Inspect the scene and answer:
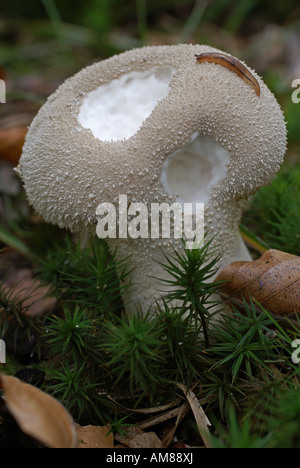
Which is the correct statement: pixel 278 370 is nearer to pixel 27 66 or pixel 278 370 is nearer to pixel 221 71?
pixel 221 71

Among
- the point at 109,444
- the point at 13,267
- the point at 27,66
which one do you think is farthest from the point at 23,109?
the point at 109,444

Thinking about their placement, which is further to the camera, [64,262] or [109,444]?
[64,262]

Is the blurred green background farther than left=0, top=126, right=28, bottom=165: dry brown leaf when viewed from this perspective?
Yes

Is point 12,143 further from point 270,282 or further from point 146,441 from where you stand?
point 146,441

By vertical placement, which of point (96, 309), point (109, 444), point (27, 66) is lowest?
point (109, 444)

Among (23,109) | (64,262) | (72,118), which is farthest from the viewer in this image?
(23,109)

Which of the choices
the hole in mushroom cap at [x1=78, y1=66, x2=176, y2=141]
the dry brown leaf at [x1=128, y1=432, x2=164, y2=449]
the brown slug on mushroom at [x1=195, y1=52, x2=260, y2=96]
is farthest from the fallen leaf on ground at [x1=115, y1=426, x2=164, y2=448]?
the brown slug on mushroom at [x1=195, y1=52, x2=260, y2=96]

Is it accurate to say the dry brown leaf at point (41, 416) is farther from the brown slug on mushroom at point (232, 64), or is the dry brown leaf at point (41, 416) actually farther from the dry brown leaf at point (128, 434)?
the brown slug on mushroom at point (232, 64)

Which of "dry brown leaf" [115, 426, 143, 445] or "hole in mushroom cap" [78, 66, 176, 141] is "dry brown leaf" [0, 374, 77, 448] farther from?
"hole in mushroom cap" [78, 66, 176, 141]
